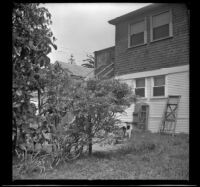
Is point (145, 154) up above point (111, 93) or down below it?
below

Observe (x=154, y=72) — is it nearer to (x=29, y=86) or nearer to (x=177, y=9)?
(x=177, y=9)

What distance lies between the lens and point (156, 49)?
389 inches

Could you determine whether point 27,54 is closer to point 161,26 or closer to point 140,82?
point 161,26

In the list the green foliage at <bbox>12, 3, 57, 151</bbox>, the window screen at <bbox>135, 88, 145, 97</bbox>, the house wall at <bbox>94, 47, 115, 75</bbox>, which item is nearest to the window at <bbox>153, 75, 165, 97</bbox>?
the window screen at <bbox>135, 88, 145, 97</bbox>

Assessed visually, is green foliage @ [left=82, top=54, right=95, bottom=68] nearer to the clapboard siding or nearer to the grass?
the clapboard siding

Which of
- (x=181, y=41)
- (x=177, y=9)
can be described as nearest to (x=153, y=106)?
(x=181, y=41)

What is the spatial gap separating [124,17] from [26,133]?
888 centimetres

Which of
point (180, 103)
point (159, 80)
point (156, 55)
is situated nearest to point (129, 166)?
point (180, 103)

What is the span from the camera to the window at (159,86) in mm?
9852

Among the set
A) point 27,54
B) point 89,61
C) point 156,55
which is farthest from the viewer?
point 89,61

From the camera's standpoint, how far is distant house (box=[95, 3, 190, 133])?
356 inches

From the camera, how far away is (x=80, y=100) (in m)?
4.39

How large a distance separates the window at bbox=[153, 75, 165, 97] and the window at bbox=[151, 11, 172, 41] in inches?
64.0

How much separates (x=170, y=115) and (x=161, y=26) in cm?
357
